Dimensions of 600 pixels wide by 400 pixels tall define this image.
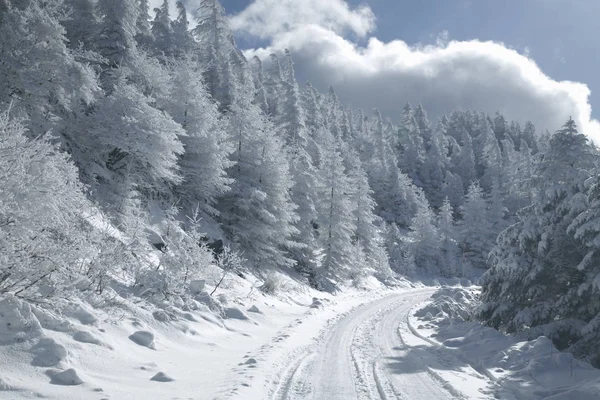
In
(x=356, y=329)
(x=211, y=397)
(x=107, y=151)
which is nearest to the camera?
(x=211, y=397)

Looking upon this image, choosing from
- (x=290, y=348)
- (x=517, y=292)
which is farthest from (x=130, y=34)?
(x=517, y=292)

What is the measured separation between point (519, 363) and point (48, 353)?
37.0 ft

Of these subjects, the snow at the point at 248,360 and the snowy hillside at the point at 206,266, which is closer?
the snow at the point at 248,360

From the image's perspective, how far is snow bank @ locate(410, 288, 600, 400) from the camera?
8.61 metres

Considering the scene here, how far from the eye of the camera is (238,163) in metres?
26.9

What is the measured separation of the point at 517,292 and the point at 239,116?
19866mm

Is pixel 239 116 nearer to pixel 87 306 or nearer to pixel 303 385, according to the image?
pixel 87 306

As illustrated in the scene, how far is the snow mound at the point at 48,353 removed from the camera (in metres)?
6.83

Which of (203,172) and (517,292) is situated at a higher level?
(203,172)

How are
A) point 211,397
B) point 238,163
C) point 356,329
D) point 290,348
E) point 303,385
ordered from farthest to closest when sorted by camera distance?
point 238,163
point 356,329
point 290,348
point 303,385
point 211,397

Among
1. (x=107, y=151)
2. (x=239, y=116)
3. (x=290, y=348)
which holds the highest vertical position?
(x=239, y=116)

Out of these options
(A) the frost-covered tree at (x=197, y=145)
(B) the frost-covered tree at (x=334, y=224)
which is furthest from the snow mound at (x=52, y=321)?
(B) the frost-covered tree at (x=334, y=224)

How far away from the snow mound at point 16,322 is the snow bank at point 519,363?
31.4ft

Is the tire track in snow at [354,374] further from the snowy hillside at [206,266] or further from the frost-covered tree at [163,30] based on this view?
the frost-covered tree at [163,30]
